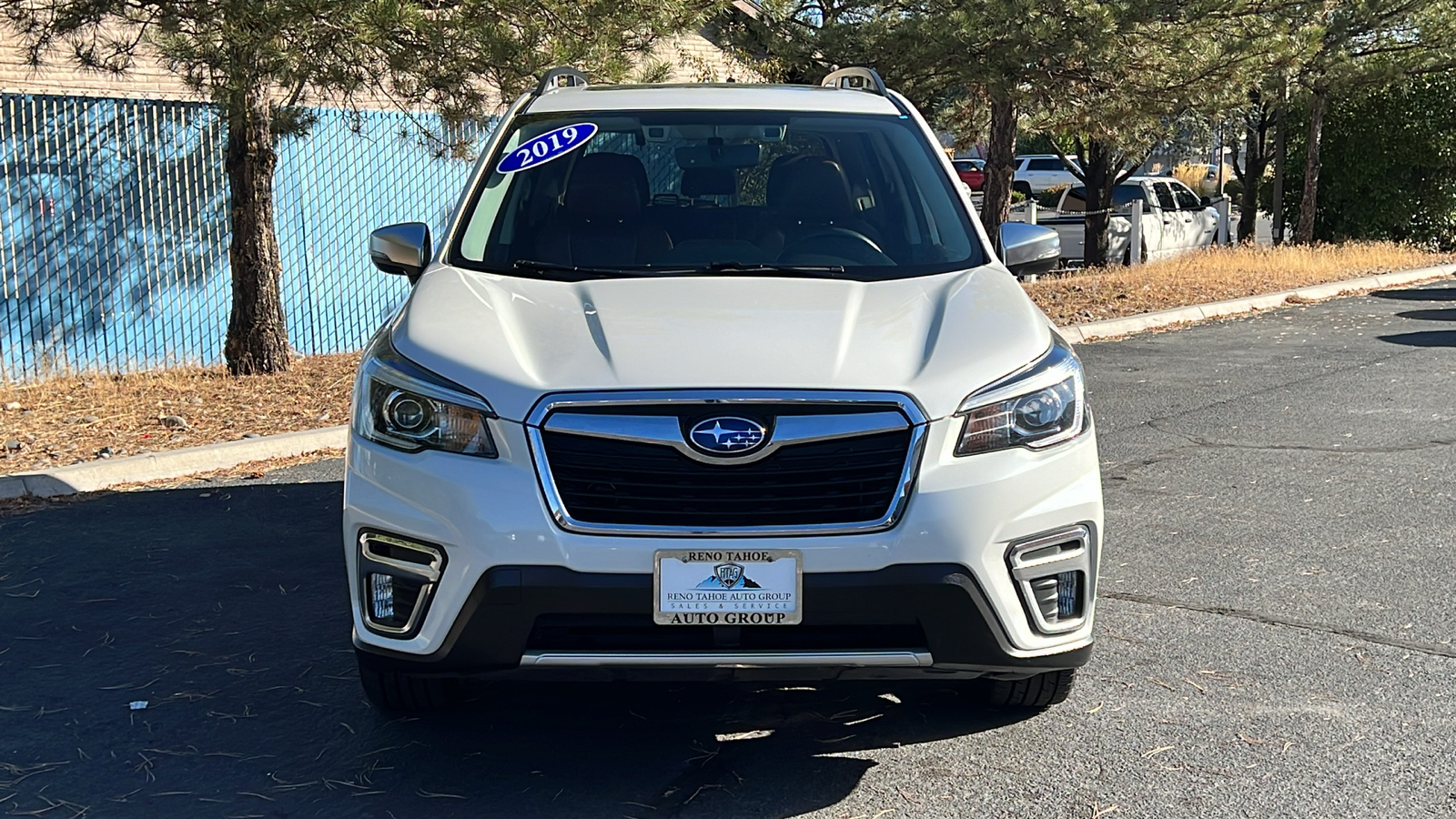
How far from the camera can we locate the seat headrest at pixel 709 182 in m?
5.16

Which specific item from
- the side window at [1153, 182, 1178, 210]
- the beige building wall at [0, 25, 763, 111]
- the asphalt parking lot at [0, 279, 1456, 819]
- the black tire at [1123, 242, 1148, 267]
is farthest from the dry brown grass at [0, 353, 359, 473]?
the side window at [1153, 182, 1178, 210]

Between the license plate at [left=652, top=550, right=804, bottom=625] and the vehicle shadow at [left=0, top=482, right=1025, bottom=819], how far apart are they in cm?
52

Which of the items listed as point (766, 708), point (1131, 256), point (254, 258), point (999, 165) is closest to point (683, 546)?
point (766, 708)

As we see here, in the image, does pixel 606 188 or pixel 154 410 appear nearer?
pixel 606 188

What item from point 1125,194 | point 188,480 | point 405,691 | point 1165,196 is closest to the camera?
point 405,691

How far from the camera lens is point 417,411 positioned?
3.67 meters

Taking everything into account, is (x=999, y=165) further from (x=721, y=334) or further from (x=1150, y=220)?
(x=721, y=334)

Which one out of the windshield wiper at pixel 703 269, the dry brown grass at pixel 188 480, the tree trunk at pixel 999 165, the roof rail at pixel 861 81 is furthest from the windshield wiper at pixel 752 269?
the tree trunk at pixel 999 165

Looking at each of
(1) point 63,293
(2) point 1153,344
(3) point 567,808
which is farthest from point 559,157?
(2) point 1153,344

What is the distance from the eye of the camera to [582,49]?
9438 millimetres

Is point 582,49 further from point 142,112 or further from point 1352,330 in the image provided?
point 1352,330

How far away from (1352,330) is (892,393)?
453 inches

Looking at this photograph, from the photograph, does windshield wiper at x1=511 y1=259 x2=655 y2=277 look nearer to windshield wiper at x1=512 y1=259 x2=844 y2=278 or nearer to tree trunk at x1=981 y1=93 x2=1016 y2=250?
windshield wiper at x1=512 y1=259 x2=844 y2=278

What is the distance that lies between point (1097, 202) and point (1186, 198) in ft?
11.0
